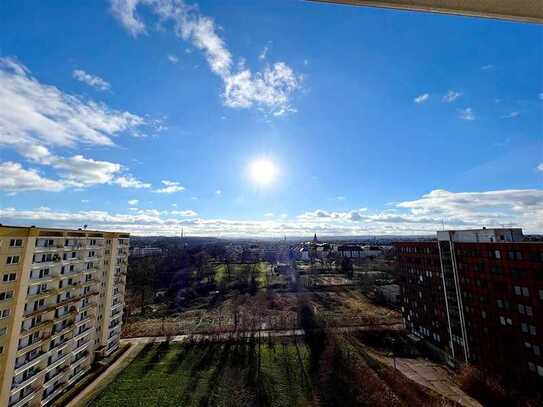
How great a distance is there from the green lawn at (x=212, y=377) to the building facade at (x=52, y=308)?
2.61 m

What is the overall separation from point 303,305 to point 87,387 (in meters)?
18.5

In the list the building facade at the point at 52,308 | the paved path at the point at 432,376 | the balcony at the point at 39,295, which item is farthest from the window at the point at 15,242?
the paved path at the point at 432,376

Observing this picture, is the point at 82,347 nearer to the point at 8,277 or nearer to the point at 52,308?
the point at 52,308

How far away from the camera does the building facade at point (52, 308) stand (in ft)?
35.2

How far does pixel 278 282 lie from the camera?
3797cm

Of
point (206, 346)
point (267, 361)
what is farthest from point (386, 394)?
point (206, 346)

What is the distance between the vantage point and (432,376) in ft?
50.3

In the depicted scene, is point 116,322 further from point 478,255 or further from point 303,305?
point 478,255

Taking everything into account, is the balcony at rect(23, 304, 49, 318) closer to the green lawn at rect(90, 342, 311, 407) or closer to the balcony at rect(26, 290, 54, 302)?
the balcony at rect(26, 290, 54, 302)

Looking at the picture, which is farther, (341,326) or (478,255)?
(341,326)

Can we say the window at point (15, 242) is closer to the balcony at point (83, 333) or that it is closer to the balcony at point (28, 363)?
the balcony at point (28, 363)

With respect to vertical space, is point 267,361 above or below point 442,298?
below

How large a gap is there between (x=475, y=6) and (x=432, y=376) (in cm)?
1947

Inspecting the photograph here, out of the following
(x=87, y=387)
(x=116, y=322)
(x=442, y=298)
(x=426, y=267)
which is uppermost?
(x=426, y=267)
